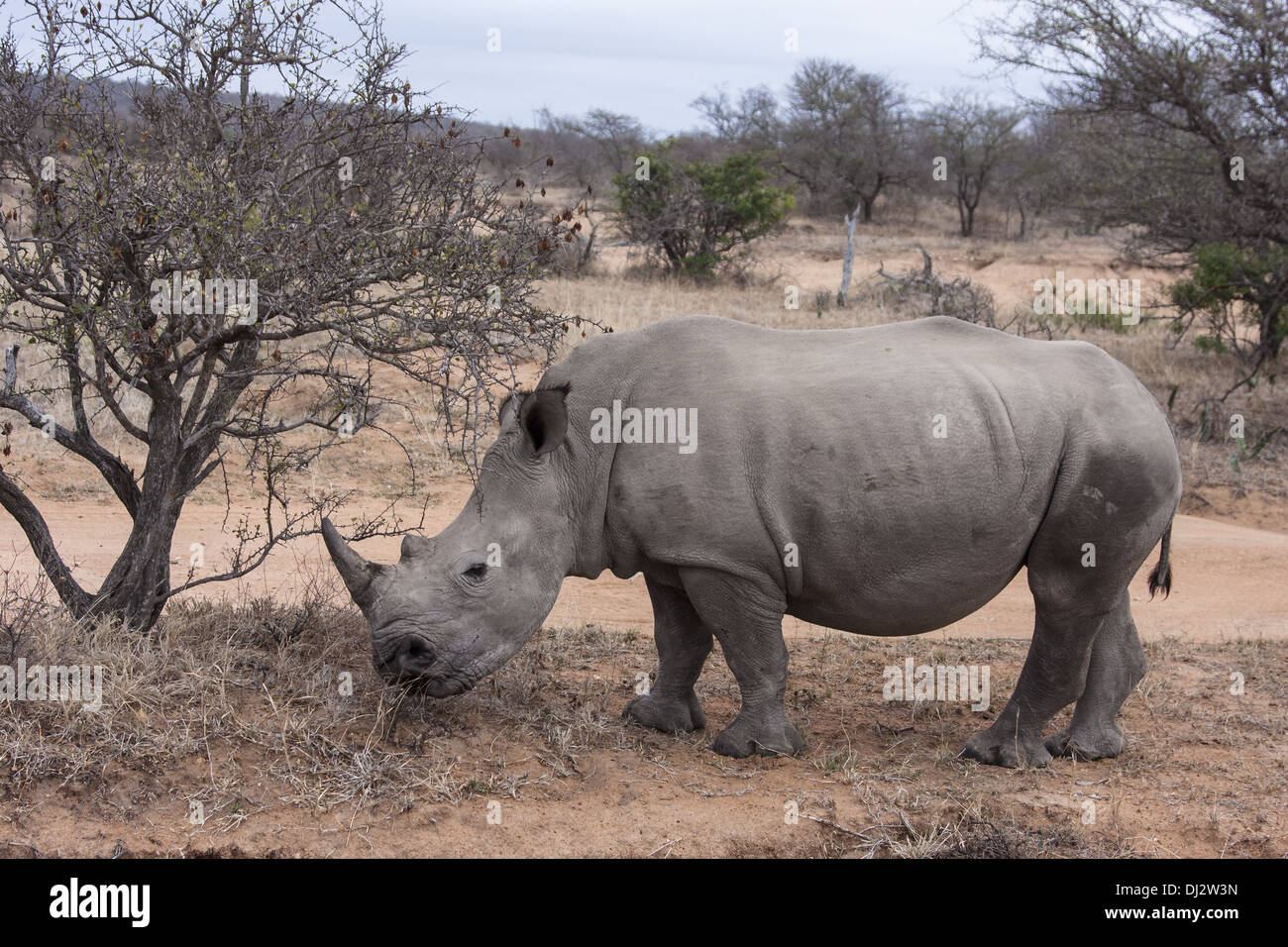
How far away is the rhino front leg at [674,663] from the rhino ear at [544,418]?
1.06 metres

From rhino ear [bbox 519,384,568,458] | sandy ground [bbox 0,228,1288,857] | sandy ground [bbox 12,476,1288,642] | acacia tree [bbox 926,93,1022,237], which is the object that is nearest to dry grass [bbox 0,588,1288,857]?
sandy ground [bbox 0,228,1288,857]

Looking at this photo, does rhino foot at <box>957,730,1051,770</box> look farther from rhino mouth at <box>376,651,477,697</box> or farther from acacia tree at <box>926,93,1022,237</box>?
acacia tree at <box>926,93,1022,237</box>

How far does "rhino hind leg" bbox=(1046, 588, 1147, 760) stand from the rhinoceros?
0.35 m

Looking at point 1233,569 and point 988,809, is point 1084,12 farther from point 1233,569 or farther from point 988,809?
point 988,809

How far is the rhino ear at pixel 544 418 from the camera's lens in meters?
5.59

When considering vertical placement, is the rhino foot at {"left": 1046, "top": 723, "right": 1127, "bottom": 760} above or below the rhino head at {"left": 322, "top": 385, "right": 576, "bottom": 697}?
below

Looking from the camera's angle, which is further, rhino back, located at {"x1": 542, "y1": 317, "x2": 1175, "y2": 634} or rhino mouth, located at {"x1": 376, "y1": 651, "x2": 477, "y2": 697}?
rhino back, located at {"x1": 542, "y1": 317, "x2": 1175, "y2": 634}

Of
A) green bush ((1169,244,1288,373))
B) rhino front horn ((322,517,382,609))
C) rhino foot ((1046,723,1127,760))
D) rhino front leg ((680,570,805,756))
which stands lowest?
rhino foot ((1046,723,1127,760))

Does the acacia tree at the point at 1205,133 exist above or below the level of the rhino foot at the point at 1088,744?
above

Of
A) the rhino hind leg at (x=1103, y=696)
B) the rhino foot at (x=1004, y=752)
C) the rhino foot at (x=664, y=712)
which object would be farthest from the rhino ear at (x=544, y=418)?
the rhino hind leg at (x=1103, y=696)

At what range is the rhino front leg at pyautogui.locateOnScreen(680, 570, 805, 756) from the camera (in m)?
5.69

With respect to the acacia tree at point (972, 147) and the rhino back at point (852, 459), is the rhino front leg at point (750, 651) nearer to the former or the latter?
the rhino back at point (852, 459)

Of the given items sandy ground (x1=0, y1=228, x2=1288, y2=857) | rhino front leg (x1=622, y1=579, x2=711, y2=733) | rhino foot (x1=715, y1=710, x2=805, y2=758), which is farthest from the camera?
rhino front leg (x1=622, y1=579, x2=711, y2=733)

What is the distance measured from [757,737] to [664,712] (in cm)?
60
